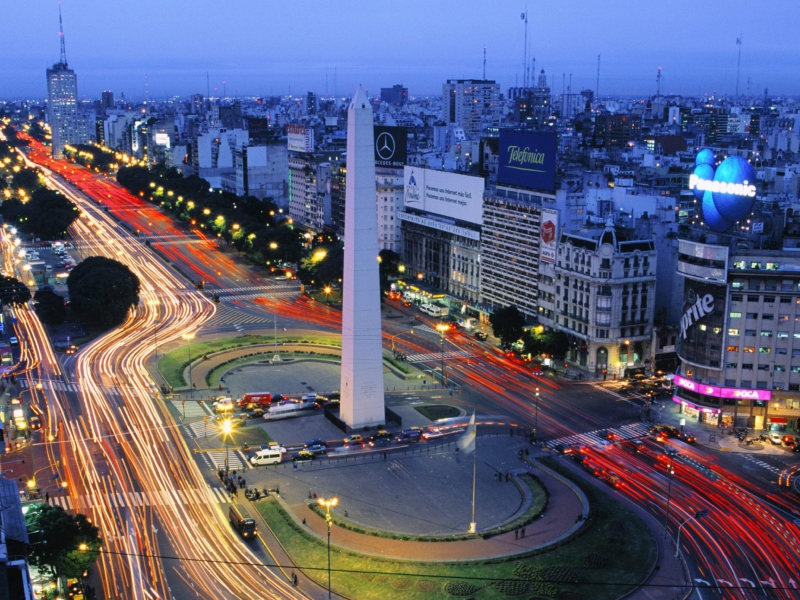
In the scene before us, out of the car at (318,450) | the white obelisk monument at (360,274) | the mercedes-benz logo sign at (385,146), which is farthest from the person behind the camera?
the mercedes-benz logo sign at (385,146)

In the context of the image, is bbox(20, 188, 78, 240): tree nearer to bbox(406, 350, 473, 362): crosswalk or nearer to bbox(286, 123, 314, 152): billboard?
bbox(286, 123, 314, 152): billboard

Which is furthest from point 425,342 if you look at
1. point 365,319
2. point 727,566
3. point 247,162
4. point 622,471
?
point 247,162

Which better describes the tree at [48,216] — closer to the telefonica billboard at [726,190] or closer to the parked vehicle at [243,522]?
the parked vehicle at [243,522]

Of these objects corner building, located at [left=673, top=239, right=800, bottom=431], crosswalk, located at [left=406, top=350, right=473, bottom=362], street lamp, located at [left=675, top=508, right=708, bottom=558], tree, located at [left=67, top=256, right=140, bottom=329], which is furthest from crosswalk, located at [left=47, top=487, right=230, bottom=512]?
tree, located at [left=67, top=256, right=140, bottom=329]

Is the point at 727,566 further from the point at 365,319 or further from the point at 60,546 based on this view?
the point at 60,546

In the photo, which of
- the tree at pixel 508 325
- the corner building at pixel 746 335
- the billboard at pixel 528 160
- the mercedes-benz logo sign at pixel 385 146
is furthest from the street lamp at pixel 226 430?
the mercedes-benz logo sign at pixel 385 146
